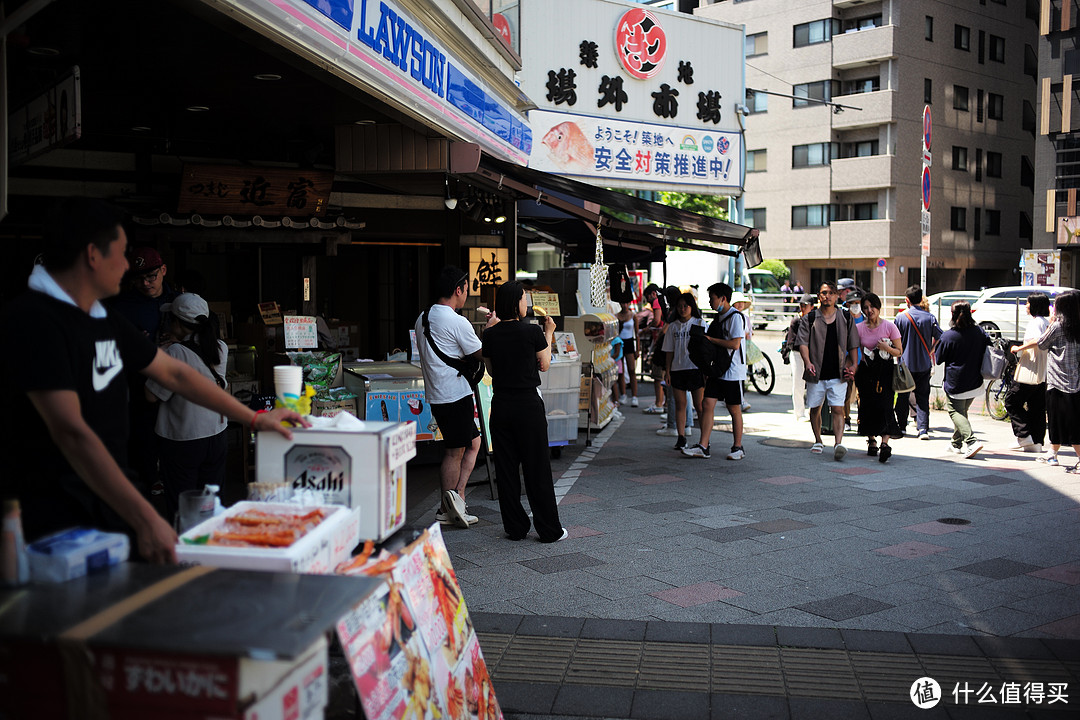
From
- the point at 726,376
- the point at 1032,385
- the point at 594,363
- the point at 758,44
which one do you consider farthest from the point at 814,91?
the point at 726,376

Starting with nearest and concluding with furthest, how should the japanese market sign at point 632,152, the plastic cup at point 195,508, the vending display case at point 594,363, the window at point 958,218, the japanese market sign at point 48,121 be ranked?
the plastic cup at point 195,508, the japanese market sign at point 48,121, the vending display case at point 594,363, the japanese market sign at point 632,152, the window at point 958,218

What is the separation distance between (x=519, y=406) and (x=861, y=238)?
131ft

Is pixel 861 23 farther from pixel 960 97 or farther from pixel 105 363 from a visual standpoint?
pixel 105 363

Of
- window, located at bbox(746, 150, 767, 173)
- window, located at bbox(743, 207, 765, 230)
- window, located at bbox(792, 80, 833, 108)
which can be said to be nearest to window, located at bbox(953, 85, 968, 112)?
window, located at bbox(792, 80, 833, 108)

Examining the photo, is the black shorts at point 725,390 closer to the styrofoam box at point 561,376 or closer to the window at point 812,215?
the styrofoam box at point 561,376

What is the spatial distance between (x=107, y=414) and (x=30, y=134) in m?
3.38

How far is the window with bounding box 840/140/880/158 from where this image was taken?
4278 cm

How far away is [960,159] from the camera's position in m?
44.2

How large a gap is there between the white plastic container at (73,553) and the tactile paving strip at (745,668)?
227 centimetres

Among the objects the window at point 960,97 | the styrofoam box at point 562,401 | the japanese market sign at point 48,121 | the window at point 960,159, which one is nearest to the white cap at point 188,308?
the japanese market sign at point 48,121

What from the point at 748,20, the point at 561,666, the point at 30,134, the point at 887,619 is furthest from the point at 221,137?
the point at 748,20

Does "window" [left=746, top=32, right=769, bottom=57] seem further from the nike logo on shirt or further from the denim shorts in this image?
the nike logo on shirt

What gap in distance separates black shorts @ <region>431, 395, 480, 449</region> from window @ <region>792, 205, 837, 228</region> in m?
40.5

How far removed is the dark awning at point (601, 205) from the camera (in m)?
9.09
